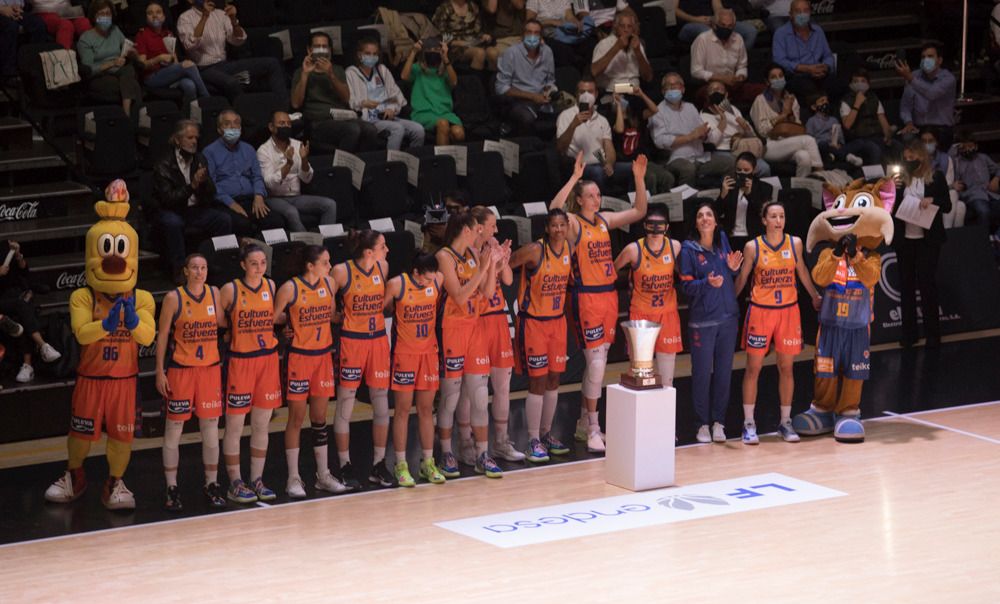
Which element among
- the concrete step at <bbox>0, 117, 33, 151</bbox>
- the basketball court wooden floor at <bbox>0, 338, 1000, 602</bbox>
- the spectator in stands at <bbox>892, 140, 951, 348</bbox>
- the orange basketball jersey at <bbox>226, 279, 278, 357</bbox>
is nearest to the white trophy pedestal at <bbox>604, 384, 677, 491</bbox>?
the basketball court wooden floor at <bbox>0, 338, 1000, 602</bbox>

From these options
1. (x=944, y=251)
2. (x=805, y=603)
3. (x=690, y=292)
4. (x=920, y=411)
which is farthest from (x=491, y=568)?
(x=944, y=251)

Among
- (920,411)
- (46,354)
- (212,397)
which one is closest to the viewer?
(212,397)

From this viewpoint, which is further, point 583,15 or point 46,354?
point 583,15

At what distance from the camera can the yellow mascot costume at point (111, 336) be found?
30.0 feet

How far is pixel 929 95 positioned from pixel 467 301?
7118mm

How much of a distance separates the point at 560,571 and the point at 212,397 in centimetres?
248

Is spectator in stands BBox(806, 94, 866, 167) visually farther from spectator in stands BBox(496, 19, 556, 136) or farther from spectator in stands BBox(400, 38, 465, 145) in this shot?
spectator in stands BBox(400, 38, 465, 145)

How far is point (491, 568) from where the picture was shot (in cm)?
820

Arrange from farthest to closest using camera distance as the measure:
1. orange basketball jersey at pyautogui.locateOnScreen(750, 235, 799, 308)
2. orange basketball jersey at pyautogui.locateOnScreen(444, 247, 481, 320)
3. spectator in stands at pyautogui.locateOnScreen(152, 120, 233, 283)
Result: 1. spectator in stands at pyautogui.locateOnScreen(152, 120, 233, 283)
2. orange basketball jersey at pyautogui.locateOnScreen(750, 235, 799, 308)
3. orange basketball jersey at pyautogui.locateOnScreen(444, 247, 481, 320)

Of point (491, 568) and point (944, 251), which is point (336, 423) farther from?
point (944, 251)

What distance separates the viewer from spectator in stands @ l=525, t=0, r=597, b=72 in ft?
48.2

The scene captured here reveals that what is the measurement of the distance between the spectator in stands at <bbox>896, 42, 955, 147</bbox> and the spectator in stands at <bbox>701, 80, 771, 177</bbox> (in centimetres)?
188

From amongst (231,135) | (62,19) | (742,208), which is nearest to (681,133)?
(742,208)

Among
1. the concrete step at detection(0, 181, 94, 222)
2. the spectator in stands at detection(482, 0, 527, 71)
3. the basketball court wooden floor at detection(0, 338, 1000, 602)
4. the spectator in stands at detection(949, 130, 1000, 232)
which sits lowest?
the basketball court wooden floor at detection(0, 338, 1000, 602)
